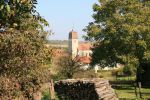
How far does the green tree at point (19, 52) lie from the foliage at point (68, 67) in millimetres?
30954

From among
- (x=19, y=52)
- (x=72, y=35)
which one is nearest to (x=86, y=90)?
(x=19, y=52)

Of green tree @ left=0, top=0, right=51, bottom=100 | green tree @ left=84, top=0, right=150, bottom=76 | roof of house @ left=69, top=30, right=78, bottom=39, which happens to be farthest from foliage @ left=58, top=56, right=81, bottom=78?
roof of house @ left=69, top=30, right=78, bottom=39

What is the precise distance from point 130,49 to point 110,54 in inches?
136

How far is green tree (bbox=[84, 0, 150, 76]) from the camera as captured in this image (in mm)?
49969

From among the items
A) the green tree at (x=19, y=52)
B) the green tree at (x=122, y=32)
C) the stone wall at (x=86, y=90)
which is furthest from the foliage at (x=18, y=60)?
the green tree at (x=122, y=32)

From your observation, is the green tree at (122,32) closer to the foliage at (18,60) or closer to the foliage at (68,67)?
the foliage at (68,67)

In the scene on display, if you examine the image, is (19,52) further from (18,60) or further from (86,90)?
(86,90)

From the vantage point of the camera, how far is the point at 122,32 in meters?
50.5

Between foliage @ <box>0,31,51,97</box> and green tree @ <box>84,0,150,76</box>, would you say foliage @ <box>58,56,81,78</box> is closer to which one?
green tree @ <box>84,0,150,76</box>

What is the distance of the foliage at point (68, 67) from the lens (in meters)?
49.5

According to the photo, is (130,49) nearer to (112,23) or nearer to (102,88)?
(112,23)

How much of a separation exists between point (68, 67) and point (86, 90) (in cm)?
2774

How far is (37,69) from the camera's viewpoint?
1775 cm

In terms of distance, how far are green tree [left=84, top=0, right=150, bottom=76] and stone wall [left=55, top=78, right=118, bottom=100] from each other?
25759 millimetres
